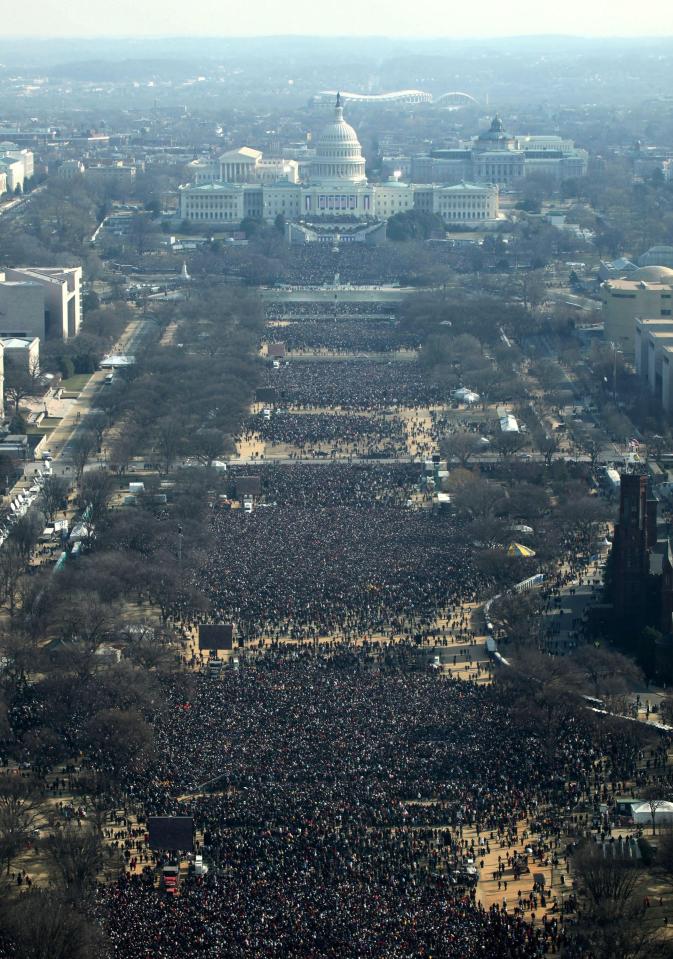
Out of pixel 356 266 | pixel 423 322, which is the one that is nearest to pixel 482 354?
pixel 423 322

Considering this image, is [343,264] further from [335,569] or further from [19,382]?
[335,569]

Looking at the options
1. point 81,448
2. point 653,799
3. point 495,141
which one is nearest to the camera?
point 653,799

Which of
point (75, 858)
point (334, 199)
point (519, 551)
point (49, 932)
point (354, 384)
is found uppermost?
point (49, 932)

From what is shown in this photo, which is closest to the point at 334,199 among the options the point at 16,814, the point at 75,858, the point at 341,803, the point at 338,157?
the point at 338,157

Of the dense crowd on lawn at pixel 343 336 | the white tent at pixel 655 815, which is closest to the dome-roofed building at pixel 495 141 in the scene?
the dense crowd on lawn at pixel 343 336

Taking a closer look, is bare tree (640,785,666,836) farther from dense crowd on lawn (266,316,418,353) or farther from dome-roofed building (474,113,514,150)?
dome-roofed building (474,113,514,150)

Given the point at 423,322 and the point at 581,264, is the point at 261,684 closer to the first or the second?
the point at 423,322
